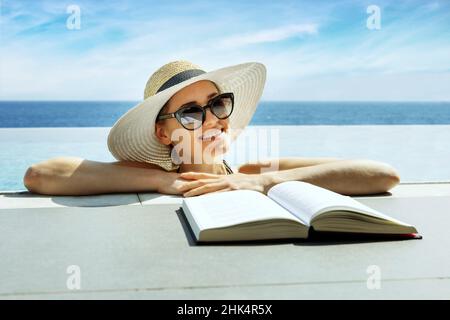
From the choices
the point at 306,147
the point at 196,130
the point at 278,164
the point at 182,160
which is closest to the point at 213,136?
the point at 196,130

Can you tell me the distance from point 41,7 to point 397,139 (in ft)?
84.7

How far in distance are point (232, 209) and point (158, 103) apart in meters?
0.81

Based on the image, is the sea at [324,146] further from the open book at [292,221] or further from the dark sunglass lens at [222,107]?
the open book at [292,221]

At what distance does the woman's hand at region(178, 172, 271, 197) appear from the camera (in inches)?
79.2

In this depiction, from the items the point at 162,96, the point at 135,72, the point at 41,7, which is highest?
the point at 41,7

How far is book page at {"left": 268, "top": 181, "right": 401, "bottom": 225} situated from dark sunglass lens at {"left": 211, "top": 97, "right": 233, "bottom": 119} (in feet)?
1.83

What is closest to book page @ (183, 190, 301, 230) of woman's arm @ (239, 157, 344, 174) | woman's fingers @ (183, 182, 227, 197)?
woman's fingers @ (183, 182, 227, 197)

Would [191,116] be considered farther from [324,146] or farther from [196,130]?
[324,146]

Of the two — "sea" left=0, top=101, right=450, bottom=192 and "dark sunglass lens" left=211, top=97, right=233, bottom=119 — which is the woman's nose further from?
"sea" left=0, top=101, right=450, bottom=192

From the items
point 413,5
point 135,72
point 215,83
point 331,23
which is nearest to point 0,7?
point 135,72

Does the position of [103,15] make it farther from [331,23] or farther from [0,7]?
[331,23]

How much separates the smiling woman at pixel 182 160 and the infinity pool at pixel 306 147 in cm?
208

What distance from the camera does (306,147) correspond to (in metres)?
5.78
